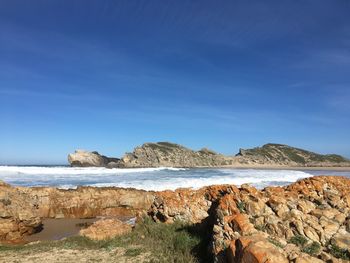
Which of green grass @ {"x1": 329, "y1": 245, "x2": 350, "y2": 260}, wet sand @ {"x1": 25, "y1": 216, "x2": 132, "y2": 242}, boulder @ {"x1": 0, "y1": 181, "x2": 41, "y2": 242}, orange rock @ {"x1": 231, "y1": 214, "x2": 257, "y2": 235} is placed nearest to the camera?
green grass @ {"x1": 329, "y1": 245, "x2": 350, "y2": 260}

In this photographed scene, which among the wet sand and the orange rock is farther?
the wet sand

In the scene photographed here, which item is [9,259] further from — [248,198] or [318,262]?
[318,262]

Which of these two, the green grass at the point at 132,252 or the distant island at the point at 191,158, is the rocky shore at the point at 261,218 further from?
the distant island at the point at 191,158

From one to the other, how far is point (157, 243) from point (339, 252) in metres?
5.04

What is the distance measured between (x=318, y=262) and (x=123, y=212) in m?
14.5

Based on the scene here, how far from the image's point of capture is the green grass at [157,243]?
869cm

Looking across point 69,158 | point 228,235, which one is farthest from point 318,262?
Result: point 69,158

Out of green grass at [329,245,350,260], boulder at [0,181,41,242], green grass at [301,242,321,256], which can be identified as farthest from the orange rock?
boulder at [0,181,41,242]

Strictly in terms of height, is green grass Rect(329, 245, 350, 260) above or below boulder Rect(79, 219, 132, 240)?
above

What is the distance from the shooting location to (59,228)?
15320mm

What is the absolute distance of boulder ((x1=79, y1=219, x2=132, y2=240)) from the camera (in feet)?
37.0

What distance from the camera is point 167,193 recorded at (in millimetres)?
12820

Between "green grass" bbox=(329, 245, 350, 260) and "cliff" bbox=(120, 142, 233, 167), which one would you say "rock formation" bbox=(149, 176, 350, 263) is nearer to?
"green grass" bbox=(329, 245, 350, 260)

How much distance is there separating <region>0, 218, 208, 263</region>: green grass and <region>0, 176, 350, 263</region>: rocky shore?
49 cm
